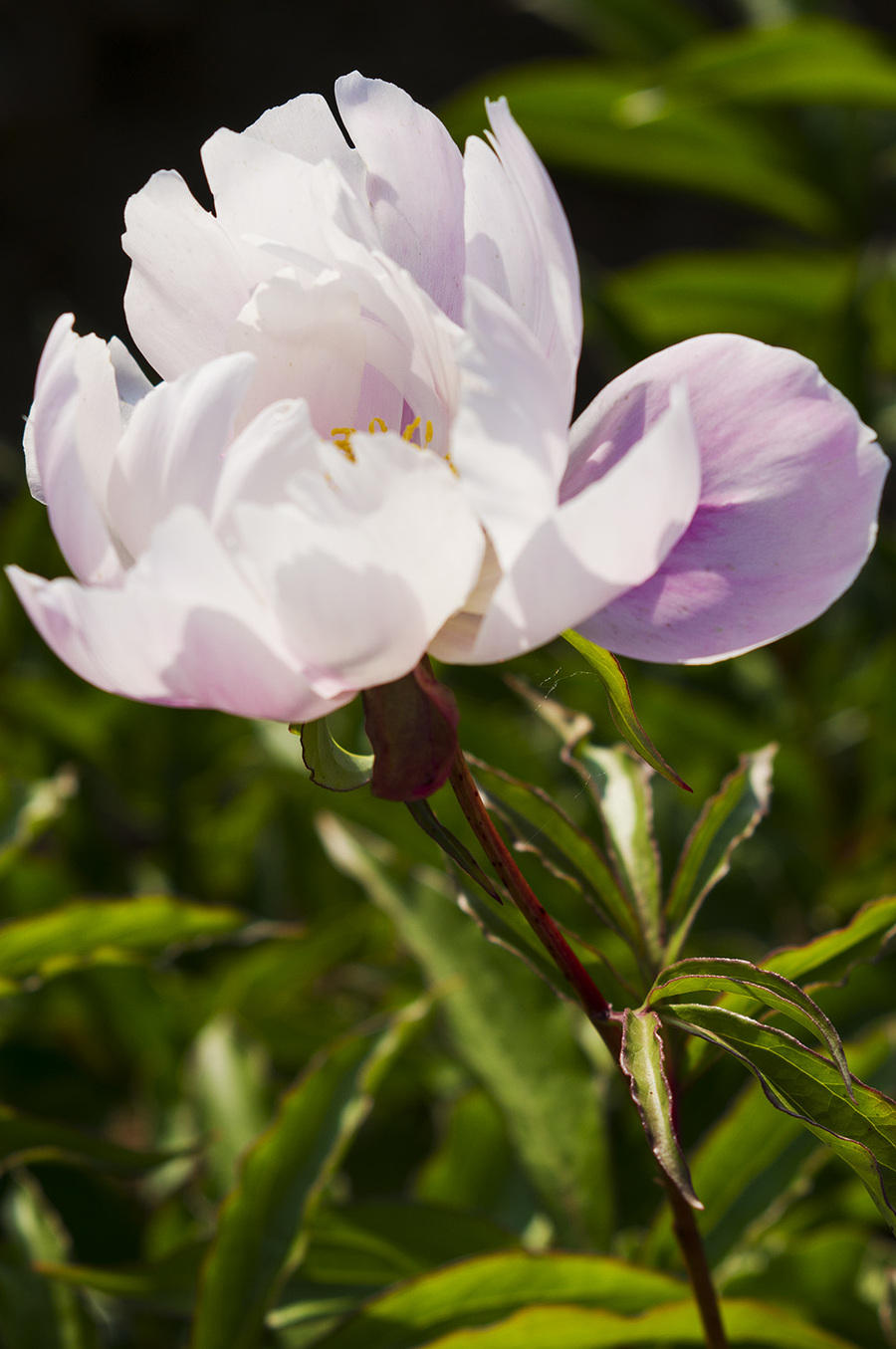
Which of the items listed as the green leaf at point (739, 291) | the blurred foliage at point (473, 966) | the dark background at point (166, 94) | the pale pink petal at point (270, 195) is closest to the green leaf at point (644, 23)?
the blurred foliage at point (473, 966)

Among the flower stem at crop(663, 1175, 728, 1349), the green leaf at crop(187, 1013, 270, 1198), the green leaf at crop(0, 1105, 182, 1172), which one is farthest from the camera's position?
the green leaf at crop(187, 1013, 270, 1198)

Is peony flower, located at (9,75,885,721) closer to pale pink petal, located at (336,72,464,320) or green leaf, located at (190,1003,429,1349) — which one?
pale pink petal, located at (336,72,464,320)

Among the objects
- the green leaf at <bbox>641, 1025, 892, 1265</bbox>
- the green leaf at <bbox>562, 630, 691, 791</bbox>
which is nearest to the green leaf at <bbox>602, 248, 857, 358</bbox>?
the green leaf at <bbox>641, 1025, 892, 1265</bbox>

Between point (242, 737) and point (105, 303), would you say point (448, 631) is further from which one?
point (105, 303)

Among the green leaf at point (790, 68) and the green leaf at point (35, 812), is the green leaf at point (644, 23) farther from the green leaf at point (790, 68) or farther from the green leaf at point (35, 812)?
the green leaf at point (35, 812)

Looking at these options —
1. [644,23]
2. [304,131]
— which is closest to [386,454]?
[304,131]
